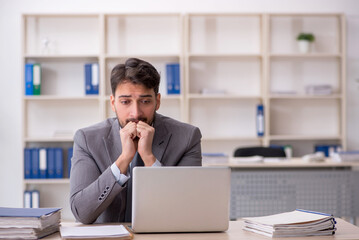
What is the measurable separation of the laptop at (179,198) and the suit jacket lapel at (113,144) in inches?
20.3

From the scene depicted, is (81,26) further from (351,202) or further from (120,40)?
(351,202)

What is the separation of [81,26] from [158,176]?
4.18 meters

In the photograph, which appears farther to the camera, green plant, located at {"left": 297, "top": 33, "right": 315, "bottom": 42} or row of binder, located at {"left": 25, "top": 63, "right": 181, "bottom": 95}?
green plant, located at {"left": 297, "top": 33, "right": 315, "bottom": 42}

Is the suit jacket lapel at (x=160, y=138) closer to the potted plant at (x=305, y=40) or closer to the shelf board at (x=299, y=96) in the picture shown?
the shelf board at (x=299, y=96)

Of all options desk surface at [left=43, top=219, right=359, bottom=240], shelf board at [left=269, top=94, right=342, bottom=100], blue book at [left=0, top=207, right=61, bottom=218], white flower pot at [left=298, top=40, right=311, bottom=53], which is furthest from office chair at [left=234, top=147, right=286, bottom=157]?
blue book at [left=0, top=207, right=61, bottom=218]

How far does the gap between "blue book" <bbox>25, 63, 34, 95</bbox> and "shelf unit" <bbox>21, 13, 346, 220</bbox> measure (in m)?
0.19

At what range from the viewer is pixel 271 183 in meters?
4.22

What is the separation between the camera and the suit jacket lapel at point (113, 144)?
2.25 m

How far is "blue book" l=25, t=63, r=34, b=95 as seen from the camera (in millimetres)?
5352

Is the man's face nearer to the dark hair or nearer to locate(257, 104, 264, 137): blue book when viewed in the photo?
the dark hair

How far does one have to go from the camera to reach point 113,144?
2281mm

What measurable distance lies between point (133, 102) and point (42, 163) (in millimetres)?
3398

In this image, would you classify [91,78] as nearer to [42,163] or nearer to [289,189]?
[42,163]

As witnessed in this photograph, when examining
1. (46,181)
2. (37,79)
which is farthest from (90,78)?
(46,181)
